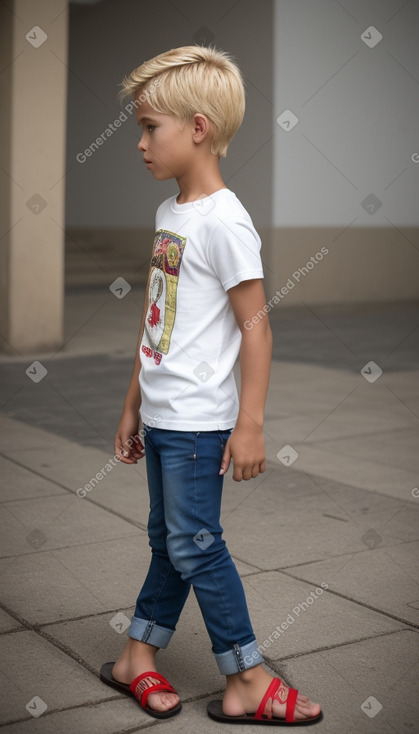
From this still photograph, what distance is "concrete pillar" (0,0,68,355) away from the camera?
813 cm

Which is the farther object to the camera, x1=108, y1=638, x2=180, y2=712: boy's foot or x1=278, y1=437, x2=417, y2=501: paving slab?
x1=278, y1=437, x2=417, y2=501: paving slab

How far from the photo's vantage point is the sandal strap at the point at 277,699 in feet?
7.93

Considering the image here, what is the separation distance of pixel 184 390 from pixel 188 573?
0.46 meters

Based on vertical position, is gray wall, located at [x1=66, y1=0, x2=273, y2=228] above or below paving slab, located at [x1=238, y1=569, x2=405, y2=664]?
above

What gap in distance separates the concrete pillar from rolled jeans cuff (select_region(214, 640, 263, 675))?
639 cm

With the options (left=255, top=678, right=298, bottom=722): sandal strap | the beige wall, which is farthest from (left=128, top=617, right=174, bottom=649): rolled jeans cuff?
the beige wall

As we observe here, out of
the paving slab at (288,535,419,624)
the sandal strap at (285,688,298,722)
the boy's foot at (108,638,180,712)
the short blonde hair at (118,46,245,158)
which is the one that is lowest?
the paving slab at (288,535,419,624)

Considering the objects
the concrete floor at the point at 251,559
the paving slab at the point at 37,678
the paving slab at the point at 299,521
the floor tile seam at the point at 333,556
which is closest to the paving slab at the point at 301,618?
the concrete floor at the point at 251,559

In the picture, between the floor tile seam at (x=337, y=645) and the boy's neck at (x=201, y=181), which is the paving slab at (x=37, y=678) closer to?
the floor tile seam at (x=337, y=645)

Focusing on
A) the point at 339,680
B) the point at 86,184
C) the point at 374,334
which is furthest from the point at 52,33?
the point at 86,184

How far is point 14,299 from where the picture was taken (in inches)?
333

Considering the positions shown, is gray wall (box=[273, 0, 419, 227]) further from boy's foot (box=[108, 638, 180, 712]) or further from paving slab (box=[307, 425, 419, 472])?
boy's foot (box=[108, 638, 180, 712])

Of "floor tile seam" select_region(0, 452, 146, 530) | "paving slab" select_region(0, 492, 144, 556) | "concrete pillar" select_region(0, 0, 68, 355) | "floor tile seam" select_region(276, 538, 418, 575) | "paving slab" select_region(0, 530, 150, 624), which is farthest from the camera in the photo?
"concrete pillar" select_region(0, 0, 68, 355)

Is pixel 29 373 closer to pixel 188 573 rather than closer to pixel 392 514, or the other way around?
pixel 392 514
